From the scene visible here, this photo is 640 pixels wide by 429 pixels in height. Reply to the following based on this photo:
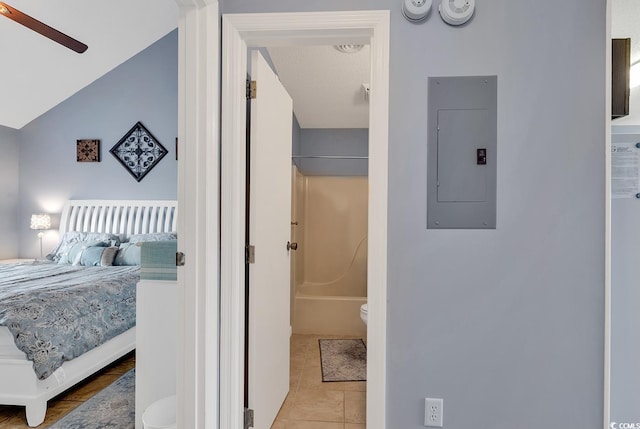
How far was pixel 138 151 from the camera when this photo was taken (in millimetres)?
3859

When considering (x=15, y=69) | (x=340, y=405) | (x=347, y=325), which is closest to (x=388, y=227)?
(x=340, y=405)

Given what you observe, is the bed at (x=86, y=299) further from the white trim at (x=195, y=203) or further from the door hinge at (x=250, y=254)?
the door hinge at (x=250, y=254)

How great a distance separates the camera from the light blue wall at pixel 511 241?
1.34 m

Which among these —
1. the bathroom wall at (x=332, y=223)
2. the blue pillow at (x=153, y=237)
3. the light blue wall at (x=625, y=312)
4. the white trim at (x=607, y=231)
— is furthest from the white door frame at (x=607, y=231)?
the blue pillow at (x=153, y=237)

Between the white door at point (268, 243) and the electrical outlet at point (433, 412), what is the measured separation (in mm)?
795

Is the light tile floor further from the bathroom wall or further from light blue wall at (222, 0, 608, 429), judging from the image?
the bathroom wall

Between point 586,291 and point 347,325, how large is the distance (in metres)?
2.15

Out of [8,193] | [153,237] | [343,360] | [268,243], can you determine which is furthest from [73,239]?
→ [343,360]

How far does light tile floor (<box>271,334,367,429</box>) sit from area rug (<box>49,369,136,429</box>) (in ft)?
3.05

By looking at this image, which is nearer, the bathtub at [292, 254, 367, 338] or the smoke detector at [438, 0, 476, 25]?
the smoke detector at [438, 0, 476, 25]

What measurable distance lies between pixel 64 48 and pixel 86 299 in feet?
9.43

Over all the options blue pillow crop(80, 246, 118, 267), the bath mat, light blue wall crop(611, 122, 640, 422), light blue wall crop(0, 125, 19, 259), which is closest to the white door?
the bath mat

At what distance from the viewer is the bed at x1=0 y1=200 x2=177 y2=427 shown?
181cm

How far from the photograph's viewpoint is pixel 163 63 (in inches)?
153
